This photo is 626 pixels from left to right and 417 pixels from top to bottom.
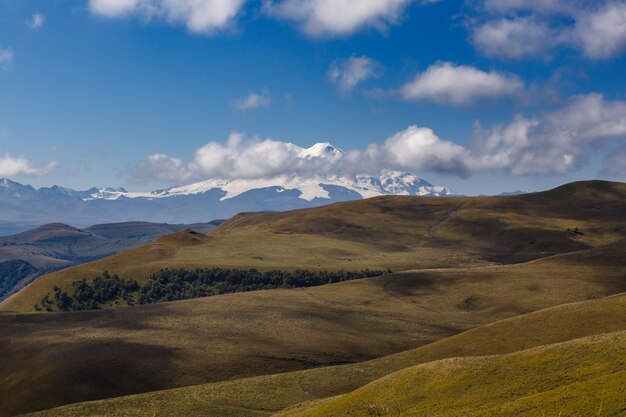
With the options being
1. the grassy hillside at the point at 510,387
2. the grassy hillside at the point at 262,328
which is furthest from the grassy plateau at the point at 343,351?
the grassy hillside at the point at 262,328

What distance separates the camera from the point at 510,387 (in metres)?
53.3

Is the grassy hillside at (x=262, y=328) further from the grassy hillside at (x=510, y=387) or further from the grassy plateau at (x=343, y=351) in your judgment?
the grassy hillside at (x=510, y=387)

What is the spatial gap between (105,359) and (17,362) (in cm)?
1674

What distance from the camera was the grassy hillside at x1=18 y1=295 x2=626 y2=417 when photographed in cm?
7806

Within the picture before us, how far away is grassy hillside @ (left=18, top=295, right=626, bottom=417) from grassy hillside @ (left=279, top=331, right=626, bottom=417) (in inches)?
550

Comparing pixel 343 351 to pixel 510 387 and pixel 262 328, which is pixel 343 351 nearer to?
pixel 262 328

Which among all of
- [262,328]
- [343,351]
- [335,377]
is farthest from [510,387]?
[262,328]

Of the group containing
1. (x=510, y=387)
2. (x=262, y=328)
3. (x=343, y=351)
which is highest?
(x=510, y=387)

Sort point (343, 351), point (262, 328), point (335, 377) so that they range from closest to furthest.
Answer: point (335, 377) → point (343, 351) → point (262, 328)

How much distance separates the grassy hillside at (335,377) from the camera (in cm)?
7806

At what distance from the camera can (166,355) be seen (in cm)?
10644

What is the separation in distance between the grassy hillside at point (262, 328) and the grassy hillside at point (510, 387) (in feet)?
134

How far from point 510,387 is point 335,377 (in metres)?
40.7

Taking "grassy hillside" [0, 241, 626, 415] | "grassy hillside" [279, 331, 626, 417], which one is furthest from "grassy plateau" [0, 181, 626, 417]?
"grassy hillside" [0, 241, 626, 415]
